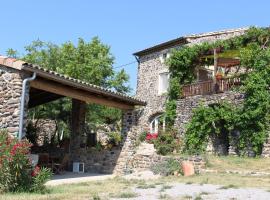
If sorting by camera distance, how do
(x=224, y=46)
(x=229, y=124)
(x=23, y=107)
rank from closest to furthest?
1. (x=23, y=107)
2. (x=229, y=124)
3. (x=224, y=46)

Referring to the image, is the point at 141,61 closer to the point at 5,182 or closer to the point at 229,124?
the point at 229,124

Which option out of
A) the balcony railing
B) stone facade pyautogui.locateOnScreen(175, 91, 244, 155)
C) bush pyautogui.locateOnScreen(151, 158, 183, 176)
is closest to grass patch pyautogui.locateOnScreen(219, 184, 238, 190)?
bush pyautogui.locateOnScreen(151, 158, 183, 176)

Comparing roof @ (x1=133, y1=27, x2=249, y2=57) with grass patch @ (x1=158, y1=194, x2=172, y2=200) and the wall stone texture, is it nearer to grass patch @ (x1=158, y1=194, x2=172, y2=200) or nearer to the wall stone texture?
the wall stone texture

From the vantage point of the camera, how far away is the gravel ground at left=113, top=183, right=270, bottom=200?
7.81 m

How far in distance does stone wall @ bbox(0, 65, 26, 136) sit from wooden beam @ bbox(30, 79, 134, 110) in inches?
A: 26.6

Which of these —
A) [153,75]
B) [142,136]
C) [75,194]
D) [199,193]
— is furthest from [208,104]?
[75,194]

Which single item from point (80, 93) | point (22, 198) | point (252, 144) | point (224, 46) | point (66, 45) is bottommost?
point (22, 198)

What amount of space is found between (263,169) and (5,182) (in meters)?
8.53

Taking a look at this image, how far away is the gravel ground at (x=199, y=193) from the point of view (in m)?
7.81

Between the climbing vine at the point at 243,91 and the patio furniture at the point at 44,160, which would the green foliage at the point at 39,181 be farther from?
the climbing vine at the point at 243,91

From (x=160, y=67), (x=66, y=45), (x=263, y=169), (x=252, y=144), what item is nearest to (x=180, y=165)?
(x=263, y=169)

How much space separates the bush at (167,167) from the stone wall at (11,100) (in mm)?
4832

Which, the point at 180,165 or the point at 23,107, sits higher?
the point at 23,107

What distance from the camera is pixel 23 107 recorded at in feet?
33.5
